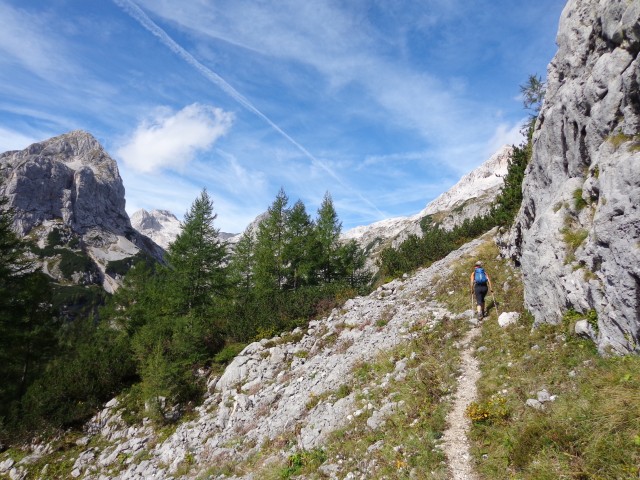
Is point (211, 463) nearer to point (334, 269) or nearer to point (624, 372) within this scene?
point (624, 372)

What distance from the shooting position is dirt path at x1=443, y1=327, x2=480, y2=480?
6.70 metres

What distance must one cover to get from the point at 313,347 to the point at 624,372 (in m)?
13.7

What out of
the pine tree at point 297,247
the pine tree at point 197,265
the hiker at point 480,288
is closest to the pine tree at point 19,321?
the pine tree at point 197,265

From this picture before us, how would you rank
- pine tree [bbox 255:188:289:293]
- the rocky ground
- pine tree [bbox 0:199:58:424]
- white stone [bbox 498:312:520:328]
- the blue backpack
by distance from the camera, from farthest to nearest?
1. pine tree [bbox 255:188:289:293]
2. pine tree [bbox 0:199:58:424]
3. the blue backpack
4. white stone [bbox 498:312:520:328]
5. the rocky ground

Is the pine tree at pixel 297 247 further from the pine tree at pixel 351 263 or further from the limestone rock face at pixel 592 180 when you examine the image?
the limestone rock face at pixel 592 180

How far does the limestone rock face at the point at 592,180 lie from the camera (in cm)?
775

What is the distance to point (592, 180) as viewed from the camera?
33.6 feet

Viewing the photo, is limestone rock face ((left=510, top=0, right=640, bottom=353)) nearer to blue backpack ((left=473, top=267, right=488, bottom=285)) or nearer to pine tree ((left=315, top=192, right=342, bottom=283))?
blue backpack ((left=473, top=267, right=488, bottom=285))

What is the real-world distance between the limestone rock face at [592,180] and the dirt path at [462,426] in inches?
118

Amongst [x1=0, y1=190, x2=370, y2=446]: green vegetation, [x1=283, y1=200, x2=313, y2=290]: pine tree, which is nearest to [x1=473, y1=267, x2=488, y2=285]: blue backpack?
[x1=0, y1=190, x2=370, y2=446]: green vegetation

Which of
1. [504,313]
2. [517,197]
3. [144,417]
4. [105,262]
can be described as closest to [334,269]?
[517,197]

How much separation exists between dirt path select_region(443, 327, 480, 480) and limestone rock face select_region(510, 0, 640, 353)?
299 cm

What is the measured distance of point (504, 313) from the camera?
1248 cm

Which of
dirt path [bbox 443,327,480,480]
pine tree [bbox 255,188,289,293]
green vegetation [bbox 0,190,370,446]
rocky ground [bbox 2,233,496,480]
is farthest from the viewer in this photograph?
pine tree [bbox 255,188,289,293]
